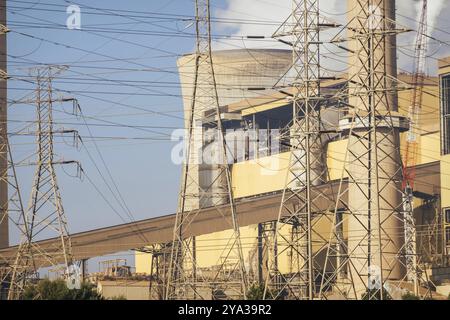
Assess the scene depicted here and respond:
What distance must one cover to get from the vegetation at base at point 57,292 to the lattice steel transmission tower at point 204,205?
571cm

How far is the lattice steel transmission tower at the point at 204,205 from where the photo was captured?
127ft

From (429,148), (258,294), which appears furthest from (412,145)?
(258,294)

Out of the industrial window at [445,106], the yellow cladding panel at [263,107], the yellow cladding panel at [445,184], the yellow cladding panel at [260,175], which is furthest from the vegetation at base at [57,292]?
the yellow cladding panel at [263,107]

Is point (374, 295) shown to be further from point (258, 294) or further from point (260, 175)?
point (260, 175)

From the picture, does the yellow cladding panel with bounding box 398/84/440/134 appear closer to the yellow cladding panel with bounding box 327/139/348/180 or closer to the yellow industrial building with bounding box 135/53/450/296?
the yellow industrial building with bounding box 135/53/450/296

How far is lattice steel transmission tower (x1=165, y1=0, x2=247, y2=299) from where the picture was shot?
38.7 meters

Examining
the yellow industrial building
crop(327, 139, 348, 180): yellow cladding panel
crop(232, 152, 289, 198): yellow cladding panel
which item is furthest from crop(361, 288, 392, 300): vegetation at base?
crop(232, 152, 289, 198): yellow cladding panel

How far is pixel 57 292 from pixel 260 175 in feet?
140

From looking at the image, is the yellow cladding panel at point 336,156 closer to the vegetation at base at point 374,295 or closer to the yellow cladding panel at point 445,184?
the yellow cladding panel at point 445,184

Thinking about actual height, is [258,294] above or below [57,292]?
below

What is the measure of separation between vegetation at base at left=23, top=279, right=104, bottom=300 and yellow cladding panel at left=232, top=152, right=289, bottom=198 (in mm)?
38620

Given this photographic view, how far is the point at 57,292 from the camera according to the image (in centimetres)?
3322
